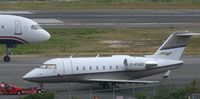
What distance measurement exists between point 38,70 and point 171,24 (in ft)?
156

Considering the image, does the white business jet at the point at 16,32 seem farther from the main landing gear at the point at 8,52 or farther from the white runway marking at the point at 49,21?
the white runway marking at the point at 49,21

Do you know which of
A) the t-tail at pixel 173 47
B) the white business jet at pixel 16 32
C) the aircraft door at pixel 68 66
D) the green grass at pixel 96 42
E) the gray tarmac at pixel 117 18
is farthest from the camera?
the gray tarmac at pixel 117 18

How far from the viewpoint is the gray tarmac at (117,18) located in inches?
3548

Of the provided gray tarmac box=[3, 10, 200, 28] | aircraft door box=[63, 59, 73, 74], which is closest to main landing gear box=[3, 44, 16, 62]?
aircraft door box=[63, 59, 73, 74]

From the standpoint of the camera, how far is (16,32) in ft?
201

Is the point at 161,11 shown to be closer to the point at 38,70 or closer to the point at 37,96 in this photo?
the point at 38,70

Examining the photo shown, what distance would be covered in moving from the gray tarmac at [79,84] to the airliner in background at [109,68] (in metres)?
0.70

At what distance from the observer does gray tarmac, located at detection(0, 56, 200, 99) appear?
44.5 m

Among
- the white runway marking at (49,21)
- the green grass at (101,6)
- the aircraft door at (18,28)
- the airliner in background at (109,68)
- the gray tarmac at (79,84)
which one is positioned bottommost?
the gray tarmac at (79,84)

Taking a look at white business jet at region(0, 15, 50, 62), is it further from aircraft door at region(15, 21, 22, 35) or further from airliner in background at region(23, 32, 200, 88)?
airliner in background at region(23, 32, 200, 88)

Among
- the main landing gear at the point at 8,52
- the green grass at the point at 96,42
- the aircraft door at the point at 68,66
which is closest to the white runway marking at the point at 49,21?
the green grass at the point at 96,42

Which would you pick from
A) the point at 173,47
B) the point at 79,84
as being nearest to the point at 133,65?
the point at 173,47

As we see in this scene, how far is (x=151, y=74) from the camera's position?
47.9 metres

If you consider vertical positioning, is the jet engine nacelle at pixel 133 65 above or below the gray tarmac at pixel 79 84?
above
